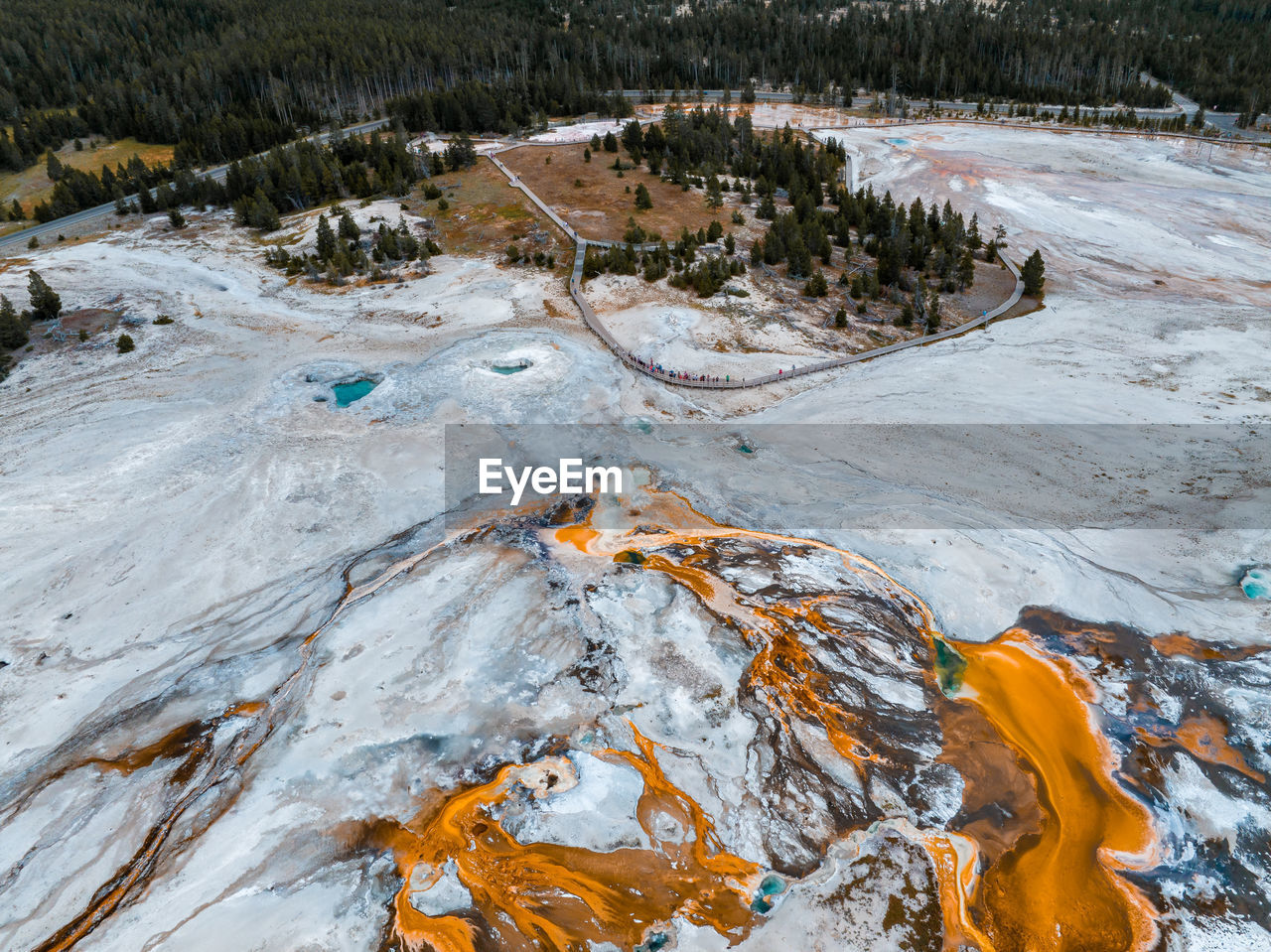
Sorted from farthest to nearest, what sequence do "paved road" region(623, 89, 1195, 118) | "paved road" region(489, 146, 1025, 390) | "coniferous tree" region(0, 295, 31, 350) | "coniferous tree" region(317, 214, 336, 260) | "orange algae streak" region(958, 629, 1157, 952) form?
"paved road" region(623, 89, 1195, 118) → "coniferous tree" region(317, 214, 336, 260) → "coniferous tree" region(0, 295, 31, 350) → "paved road" region(489, 146, 1025, 390) → "orange algae streak" region(958, 629, 1157, 952)

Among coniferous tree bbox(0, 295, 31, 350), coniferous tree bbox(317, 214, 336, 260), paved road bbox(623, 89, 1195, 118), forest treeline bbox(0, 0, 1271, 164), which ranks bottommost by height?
coniferous tree bbox(0, 295, 31, 350)

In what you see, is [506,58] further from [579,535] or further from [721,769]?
[721,769]

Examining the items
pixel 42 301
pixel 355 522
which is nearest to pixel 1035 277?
pixel 355 522

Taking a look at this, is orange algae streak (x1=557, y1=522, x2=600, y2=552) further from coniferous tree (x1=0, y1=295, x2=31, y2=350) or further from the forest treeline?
the forest treeline

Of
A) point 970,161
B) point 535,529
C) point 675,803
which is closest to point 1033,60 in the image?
point 970,161

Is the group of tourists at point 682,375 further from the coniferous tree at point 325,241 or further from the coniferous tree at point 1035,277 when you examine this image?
the coniferous tree at point 325,241

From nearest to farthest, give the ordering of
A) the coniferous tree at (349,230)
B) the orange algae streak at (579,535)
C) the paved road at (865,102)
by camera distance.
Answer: the orange algae streak at (579,535) < the coniferous tree at (349,230) < the paved road at (865,102)

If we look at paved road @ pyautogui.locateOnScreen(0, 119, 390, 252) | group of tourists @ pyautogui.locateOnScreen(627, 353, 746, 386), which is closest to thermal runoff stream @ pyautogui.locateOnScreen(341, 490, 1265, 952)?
group of tourists @ pyautogui.locateOnScreen(627, 353, 746, 386)

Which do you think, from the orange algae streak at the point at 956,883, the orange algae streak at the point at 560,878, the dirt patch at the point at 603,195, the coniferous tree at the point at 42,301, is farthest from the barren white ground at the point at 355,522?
the dirt patch at the point at 603,195
